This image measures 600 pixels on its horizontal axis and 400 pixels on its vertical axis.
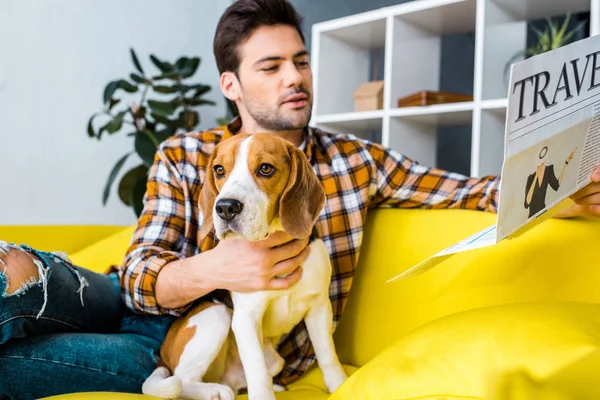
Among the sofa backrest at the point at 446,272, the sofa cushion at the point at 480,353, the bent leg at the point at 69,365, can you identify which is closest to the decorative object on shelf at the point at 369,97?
the sofa backrest at the point at 446,272

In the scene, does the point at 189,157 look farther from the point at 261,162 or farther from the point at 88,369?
the point at 88,369

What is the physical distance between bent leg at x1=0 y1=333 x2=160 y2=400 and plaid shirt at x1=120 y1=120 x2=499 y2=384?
0.48ft

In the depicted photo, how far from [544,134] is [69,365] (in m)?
1.01

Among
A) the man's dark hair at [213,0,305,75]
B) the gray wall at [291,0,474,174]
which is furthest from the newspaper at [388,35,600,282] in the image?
the gray wall at [291,0,474,174]

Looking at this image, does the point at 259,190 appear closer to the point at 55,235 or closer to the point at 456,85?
the point at 55,235

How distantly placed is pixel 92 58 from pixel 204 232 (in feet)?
9.43

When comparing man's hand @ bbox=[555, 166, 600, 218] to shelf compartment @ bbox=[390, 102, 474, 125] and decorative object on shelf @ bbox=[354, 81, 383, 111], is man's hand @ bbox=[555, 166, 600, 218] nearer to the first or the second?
shelf compartment @ bbox=[390, 102, 474, 125]

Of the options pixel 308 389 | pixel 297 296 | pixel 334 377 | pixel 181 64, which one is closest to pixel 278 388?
pixel 308 389

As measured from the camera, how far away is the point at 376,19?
3.02 m

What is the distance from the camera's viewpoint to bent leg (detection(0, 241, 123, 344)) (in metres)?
1.24

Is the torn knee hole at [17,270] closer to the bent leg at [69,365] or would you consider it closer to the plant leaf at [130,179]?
the bent leg at [69,365]

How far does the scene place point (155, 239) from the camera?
5.04ft

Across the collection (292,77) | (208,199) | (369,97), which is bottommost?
(208,199)

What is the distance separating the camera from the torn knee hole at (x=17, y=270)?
1.25 metres
